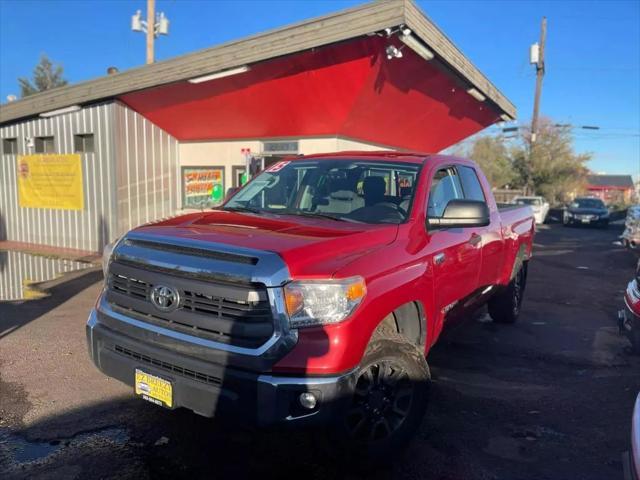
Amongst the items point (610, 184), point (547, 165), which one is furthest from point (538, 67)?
point (610, 184)

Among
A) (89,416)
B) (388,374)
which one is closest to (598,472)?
(388,374)

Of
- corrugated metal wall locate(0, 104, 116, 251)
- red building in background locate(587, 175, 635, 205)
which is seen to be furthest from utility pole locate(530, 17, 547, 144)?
red building in background locate(587, 175, 635, 205)

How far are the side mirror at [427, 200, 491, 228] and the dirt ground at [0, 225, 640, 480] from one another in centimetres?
151

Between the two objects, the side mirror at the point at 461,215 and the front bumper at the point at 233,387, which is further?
the side mirror at the point at 461,215

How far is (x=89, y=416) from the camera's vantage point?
3770 mm

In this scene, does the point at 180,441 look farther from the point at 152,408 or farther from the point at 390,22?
the point at 390,22

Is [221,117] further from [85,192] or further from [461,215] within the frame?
[461,215]

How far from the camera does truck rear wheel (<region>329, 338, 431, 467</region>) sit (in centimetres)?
288

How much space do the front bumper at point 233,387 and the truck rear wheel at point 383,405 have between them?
0.15 metres

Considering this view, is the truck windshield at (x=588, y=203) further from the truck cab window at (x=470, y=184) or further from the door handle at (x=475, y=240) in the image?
the door handle at (x=475, y=240)

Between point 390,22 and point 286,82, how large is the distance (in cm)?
280

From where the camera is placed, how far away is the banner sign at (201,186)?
1314 cm

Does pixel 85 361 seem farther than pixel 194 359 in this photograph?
Yes

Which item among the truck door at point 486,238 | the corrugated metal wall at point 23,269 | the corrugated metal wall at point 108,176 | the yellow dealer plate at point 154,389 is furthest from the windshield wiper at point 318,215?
the corrugated metal wall at point 108,176
